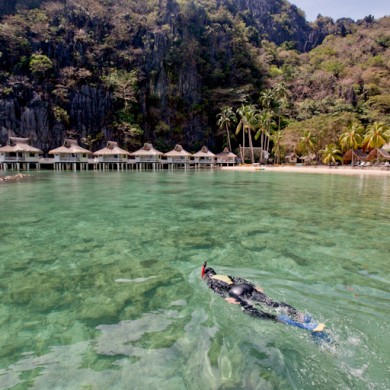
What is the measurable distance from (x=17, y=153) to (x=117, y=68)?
1014 inches

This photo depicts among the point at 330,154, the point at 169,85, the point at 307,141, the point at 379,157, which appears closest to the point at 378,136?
the point at 379,157

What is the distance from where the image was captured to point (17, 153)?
41.5 metres

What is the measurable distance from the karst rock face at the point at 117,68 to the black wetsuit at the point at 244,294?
164 ft

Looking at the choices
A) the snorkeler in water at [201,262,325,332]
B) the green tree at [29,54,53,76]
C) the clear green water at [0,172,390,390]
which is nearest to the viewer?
the clear green water at [0,172,390,390]

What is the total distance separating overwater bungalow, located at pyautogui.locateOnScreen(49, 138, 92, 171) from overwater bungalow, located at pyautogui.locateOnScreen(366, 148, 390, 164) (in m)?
42.3

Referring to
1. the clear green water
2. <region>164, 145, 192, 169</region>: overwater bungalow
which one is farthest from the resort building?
the clear green water

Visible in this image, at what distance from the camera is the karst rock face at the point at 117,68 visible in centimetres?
4891

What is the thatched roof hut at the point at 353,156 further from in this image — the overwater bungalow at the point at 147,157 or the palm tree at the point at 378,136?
the overwater bungalow at the point at 147,157

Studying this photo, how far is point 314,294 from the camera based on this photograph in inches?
185

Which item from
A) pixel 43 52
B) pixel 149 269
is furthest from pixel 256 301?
pixel 43 52

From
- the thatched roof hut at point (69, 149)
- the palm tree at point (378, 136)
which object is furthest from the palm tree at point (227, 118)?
the thatched roof hut at point (69, 149)

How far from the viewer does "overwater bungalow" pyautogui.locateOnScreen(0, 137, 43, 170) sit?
41.1 m

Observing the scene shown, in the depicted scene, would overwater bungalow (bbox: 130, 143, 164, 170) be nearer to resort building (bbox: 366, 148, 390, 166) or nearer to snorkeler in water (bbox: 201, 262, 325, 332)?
resort building (bbox: 366, 148, 390, 166)

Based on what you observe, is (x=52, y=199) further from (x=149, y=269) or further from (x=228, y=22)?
(x=228, y=22)
